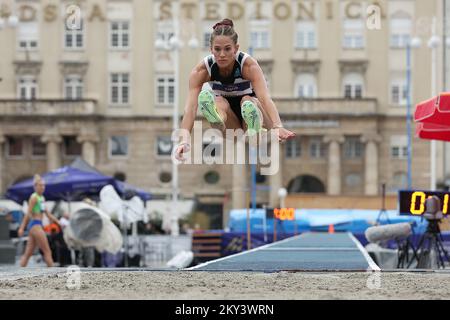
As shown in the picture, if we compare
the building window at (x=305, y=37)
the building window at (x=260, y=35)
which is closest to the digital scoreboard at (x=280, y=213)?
the building window at (x=260, y=35)

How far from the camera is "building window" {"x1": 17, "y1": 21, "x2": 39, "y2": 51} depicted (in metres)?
66.9

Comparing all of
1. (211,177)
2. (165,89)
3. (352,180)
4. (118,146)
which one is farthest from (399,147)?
(118,146)

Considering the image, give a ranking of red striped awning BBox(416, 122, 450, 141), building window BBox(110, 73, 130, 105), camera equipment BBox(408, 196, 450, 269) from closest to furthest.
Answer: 1. camera equipment BBox(408, 196, 450, 269)
2. red striped awning BBox(416, 122, 450, 141)
3. building window BBox(110, 73, 130, 105)

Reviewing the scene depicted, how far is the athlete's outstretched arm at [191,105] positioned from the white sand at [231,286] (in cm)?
132

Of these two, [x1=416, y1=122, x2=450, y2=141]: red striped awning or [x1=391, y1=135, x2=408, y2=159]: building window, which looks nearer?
[x1=416, y1=122, x2=450, y2=141]: red striped awning

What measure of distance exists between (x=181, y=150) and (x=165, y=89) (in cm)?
5550

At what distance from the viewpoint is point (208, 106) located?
12.1m

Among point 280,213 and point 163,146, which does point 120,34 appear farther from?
point 280,213

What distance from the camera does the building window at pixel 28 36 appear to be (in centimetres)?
6694

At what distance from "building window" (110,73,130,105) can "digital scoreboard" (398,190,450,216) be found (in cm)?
4904

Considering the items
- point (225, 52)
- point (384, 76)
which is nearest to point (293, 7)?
point (384, 76)

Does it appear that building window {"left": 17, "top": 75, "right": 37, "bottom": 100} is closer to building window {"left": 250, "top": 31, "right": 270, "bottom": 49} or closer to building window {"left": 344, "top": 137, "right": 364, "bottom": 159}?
building window {"left": 250, "top": 31, "right": 270, "bottom": 49}

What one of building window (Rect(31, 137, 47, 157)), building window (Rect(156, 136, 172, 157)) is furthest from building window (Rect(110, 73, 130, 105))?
building window (Rect(31, 137, 47, 157))
